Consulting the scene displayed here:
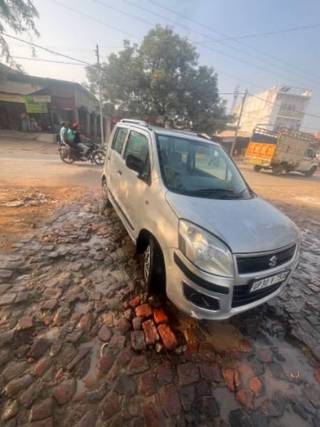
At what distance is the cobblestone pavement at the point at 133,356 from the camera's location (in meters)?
1.52

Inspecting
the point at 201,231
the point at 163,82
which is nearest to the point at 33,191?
the point at 201,231

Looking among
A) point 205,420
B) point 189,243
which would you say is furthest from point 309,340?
point 189,243

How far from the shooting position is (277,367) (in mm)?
1973

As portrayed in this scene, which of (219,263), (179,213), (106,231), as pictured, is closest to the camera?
(219,263)

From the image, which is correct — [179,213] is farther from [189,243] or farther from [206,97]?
[206,97]

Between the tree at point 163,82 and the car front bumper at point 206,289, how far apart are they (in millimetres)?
20798

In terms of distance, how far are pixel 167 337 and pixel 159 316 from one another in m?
0.25

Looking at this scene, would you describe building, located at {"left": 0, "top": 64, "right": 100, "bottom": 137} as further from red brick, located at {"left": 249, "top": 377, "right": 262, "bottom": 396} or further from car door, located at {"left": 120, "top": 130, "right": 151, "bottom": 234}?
red brick, located at {"left": 249, "top": 377, "right": 262, "bottom": 396}

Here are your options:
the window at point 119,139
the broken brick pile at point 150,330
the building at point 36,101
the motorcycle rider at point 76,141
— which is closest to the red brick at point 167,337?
the broken brick pile at point 150,330

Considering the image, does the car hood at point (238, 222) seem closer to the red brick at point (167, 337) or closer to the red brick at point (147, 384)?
the red brick at point (167, 337)

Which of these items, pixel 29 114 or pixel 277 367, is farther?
pixel 29 114

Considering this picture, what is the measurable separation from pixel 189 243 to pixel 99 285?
57.0 inches

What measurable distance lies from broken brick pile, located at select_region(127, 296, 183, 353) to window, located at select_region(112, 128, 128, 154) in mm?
Result: 2680

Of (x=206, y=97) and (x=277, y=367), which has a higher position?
(x=206, y=97)
